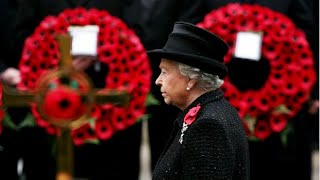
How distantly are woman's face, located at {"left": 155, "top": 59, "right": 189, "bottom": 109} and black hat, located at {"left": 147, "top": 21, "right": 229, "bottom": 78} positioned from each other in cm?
6

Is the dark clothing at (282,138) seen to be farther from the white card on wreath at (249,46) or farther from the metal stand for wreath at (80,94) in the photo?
the metal stand for wreath at (80,94)

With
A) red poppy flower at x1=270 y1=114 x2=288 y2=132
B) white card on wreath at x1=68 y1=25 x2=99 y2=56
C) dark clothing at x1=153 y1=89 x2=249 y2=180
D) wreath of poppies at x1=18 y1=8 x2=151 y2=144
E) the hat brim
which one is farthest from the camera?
red poppy flower at x1=270 y1=114 x2=288 y2=132

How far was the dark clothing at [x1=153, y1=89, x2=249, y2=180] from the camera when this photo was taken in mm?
4859

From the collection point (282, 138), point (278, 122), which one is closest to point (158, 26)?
point (278, 122)

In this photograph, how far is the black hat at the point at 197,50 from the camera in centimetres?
507

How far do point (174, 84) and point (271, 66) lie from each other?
101 inches

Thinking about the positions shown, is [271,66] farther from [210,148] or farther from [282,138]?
[210,148]

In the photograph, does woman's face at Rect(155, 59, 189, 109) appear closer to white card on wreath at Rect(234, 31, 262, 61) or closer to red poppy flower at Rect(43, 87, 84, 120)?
red poppy flower at Rect(43, 87, 84, 120)

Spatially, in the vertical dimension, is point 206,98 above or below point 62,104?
below

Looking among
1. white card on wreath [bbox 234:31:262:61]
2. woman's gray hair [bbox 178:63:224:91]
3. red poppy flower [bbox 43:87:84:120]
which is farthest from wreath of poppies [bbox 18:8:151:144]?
red poppy flower [bbox 43:87:84:120]

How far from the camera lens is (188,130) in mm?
5031

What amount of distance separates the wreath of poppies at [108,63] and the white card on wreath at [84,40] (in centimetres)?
13

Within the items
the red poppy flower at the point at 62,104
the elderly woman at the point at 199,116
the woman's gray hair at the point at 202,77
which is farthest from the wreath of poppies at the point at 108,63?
the red poppy flower at the point at 62,104

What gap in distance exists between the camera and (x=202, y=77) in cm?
512
